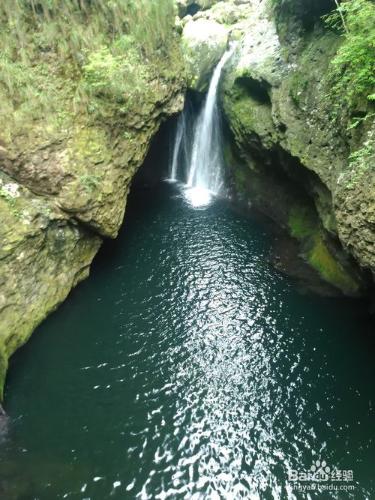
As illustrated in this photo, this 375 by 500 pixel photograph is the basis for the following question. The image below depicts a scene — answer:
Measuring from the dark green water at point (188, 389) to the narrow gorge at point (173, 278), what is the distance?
0.06 m

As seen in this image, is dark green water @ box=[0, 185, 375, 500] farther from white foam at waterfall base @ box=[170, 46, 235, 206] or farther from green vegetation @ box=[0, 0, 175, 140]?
white foam at waterfall base @ box=[170, 46, 235, 206]


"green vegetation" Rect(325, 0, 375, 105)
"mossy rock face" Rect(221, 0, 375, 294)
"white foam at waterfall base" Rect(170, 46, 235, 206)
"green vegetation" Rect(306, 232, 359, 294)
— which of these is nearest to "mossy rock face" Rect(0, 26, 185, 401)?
"mossy rock face" Rect(221, 0, 375, 294)

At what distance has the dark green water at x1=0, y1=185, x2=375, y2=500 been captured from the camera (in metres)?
8.38

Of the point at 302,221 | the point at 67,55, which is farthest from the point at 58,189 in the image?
the point at 302,221

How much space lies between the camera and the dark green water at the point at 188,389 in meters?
8.38

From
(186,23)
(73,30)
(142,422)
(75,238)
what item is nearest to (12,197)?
(75,238)

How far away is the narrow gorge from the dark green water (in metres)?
0.06

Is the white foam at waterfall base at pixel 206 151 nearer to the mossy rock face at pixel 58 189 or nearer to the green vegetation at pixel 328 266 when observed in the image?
the green vegetation at pixel 328 266

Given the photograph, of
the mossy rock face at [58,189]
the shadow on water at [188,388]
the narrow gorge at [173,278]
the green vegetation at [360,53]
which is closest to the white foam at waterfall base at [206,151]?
the narrow gorge at [173,278]

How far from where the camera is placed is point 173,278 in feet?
51.0

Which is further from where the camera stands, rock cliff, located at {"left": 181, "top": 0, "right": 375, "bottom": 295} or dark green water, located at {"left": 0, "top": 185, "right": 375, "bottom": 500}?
rock cliff, located at {"left": 181, "top": 0, "right": 375, "bottom": 295}

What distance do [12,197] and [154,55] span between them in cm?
925

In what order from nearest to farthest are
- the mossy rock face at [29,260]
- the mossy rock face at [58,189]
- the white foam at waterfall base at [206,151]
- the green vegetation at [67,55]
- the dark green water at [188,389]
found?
the dark green water at [188,389], the mossy rock face at [29,260], the mossy rock face at [58,189], the green vegetation at [67,55], the white foam at waterfall base at [206,151]

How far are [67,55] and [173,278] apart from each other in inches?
372
